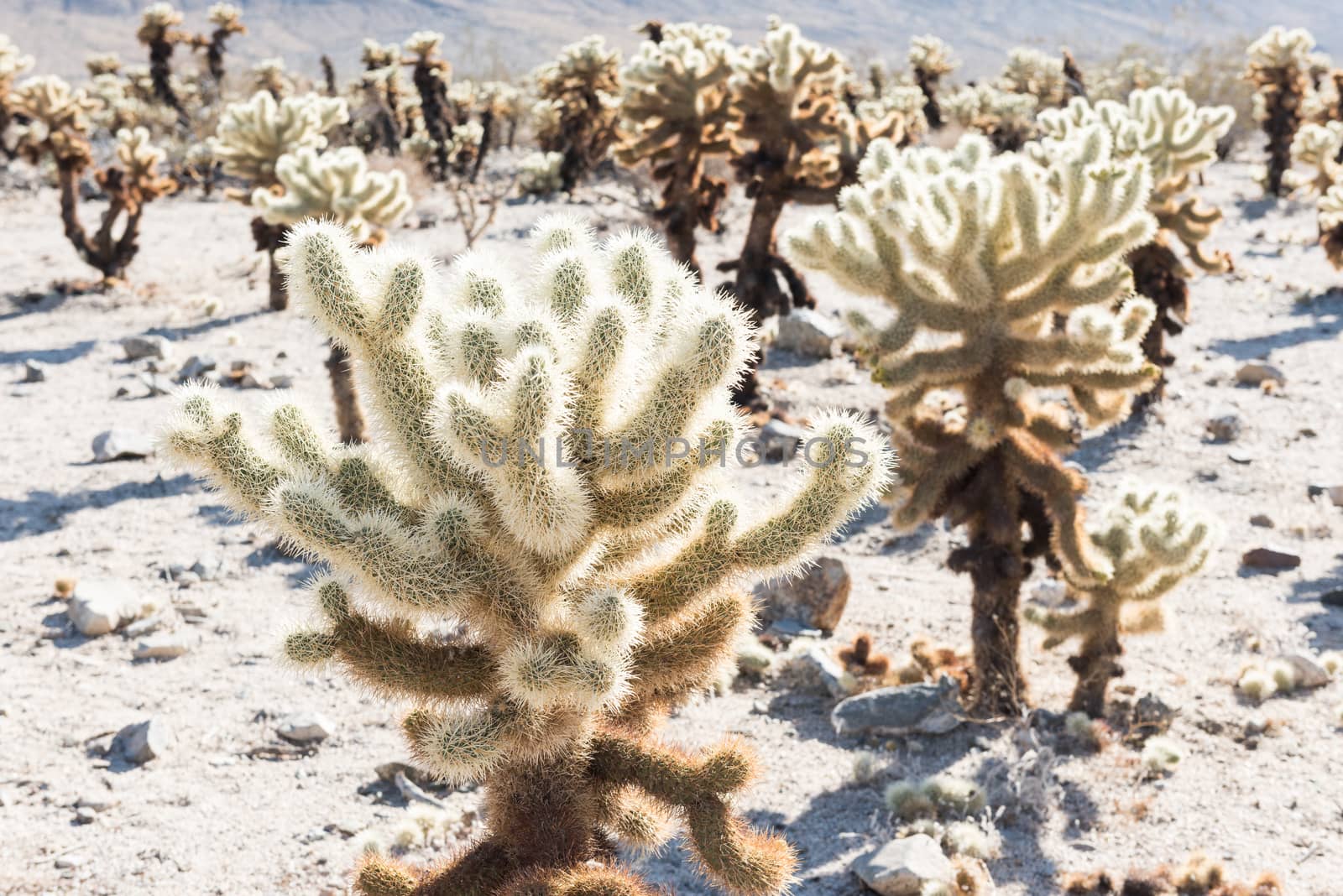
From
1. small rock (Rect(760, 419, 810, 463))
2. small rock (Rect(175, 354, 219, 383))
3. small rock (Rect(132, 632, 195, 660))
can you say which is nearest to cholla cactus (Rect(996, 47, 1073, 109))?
small rock (Rect(760, 419, 810, 463))

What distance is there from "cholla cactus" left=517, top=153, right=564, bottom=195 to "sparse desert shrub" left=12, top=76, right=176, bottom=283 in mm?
9084

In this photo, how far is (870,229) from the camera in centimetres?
559

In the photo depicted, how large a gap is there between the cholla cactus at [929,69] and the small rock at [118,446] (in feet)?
78.9

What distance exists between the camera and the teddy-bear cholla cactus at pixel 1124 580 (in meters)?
5.89

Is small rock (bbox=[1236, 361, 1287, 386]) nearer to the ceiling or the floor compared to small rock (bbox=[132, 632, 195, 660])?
nearer to the ceiling

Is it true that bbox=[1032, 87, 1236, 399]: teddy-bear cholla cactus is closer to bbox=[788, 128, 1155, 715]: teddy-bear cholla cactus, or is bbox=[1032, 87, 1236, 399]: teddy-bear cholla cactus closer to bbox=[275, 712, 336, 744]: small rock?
bbox=[788, 128, 1155, 715]: teddy-bear cholla cactus

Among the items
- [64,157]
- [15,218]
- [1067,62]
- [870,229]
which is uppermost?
[1067,62]

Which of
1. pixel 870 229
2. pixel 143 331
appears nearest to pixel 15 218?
pixel 143 331

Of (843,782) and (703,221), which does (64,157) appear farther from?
(843,782)

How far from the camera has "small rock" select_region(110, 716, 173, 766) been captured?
17.6 ft

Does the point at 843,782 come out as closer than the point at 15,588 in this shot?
Yes

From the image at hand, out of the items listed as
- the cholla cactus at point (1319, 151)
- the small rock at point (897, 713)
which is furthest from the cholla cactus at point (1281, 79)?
the small rock at point (897, 713)

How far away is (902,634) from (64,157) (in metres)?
14.4

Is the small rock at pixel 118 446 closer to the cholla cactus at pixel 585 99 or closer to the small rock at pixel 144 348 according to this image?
the small rock at pixel 144 348
